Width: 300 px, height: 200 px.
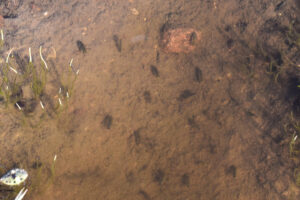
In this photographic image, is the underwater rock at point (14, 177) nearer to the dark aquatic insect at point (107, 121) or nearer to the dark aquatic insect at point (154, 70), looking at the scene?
the dark aquatic insect at point (107, 121)

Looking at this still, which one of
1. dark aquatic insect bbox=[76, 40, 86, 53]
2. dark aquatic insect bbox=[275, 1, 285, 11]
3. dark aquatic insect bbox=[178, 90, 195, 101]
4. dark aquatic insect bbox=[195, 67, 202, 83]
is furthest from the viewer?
dark aquatic insect bbox=[275, 1, 285, 11]

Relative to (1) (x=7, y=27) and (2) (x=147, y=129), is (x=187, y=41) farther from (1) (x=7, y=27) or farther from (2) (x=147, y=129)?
(1) (x=7, y=27)

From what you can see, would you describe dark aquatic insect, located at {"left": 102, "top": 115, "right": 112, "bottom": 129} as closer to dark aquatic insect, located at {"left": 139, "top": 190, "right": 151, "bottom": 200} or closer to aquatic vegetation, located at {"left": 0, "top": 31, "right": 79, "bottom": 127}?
aquatic vegetation, located at {"left": 0, "top": 31, "right": 79, "bottom": 127}

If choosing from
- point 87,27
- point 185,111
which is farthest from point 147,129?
point 87,27

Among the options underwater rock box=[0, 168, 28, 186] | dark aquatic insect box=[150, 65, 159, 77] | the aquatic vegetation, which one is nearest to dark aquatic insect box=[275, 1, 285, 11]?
dark aquatic insect box=[150, 65, 159, 77]

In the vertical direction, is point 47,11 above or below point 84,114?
above

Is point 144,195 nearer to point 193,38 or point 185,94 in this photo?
point 185,94

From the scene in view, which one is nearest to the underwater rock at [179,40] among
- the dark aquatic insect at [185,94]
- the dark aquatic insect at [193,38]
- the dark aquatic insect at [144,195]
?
the dark aquatic insect at [193,38]
